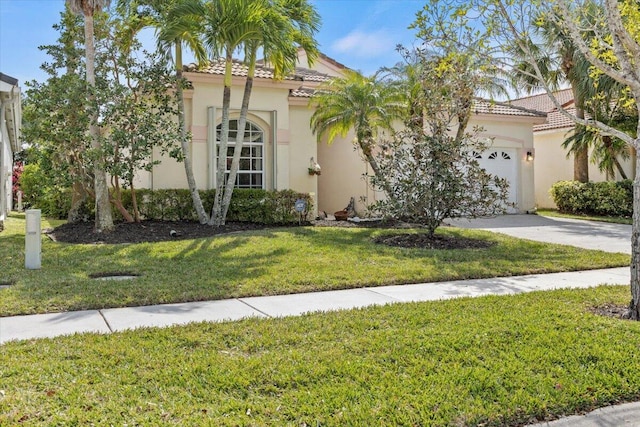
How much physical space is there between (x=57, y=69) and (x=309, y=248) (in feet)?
28.3

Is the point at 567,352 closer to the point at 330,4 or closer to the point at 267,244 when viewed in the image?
the point at 267,244

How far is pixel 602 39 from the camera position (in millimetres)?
7270

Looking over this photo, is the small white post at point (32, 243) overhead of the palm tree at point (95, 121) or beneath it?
beneath

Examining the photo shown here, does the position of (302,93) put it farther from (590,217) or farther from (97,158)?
(590,217)

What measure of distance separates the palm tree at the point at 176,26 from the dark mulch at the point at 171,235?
3.38 ft

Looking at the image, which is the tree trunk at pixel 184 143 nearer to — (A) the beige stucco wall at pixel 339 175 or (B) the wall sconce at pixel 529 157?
(A) the beige stucco wall at pixel 339 175

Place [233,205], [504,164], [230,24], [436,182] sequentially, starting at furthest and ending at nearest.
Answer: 1. [504,164]
2. [233,205]
3. [230,24]
4. [436,182]

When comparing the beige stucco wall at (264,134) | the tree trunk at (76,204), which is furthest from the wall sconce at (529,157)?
the tree trunk at (76,204)

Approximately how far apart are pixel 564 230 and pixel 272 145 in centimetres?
931

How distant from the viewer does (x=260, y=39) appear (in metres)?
12.8

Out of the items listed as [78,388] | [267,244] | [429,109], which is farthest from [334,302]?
[429,109]

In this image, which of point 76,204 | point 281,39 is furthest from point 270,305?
point 76,204

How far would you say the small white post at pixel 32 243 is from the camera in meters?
8.25

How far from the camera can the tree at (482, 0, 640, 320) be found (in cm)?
542
